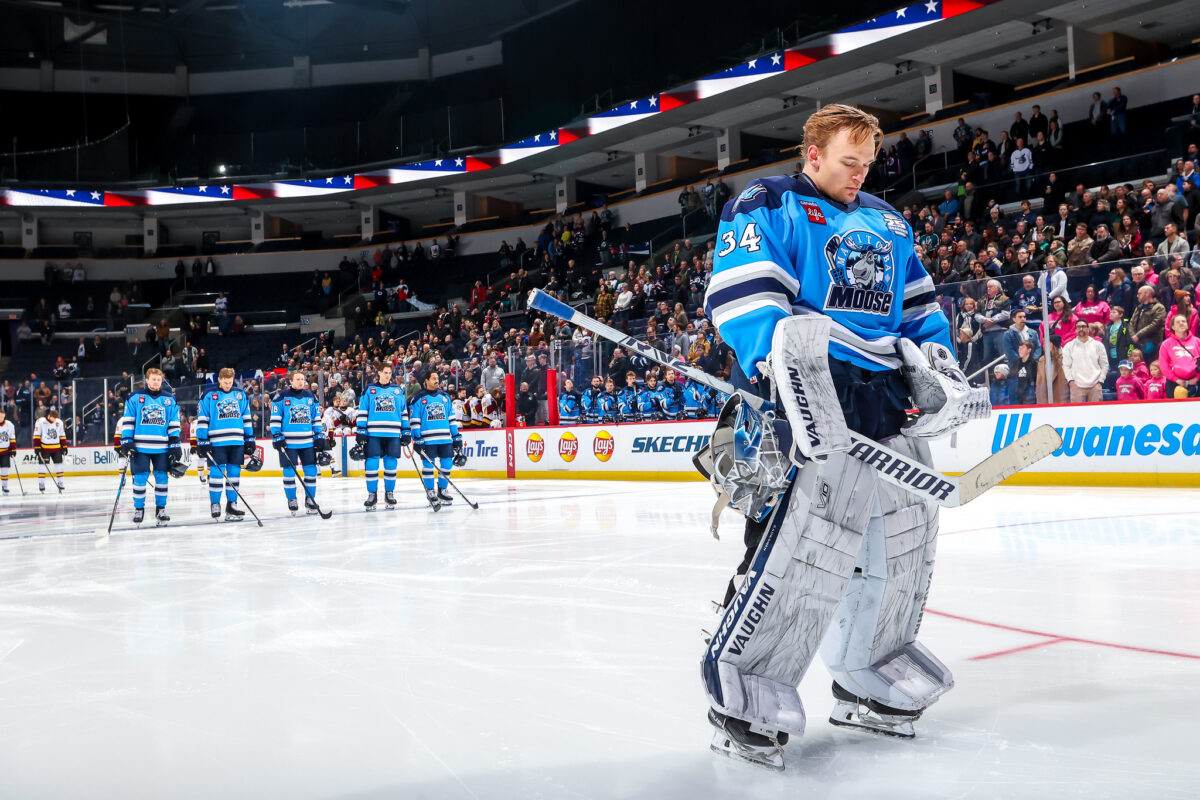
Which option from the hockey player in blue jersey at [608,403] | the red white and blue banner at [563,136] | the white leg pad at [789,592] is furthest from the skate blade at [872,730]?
the red white and blue banner at [563,136]

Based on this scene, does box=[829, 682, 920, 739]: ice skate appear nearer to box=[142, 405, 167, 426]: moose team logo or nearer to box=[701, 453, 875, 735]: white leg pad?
box=[701, 453, 875, 735]: white leg pad

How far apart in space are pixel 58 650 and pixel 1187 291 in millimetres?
9319

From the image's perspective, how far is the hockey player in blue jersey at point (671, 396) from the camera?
1341 cm

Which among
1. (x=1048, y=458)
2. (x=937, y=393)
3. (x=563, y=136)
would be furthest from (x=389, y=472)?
(x=563, y=136)

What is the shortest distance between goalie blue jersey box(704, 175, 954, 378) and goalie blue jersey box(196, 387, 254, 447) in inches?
348

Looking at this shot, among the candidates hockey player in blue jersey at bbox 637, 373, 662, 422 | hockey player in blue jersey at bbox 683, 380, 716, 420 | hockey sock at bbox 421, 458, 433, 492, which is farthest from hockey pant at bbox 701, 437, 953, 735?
Answer: hockey player in blue jersey at bbox 637, 373, 662, 422

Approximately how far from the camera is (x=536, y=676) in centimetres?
306

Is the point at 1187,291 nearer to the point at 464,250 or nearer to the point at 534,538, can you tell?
the point at 534,538

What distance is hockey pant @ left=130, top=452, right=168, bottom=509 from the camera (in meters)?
9.79

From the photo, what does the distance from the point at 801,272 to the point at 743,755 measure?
110cm

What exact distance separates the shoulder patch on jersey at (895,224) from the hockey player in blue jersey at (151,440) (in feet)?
28.9

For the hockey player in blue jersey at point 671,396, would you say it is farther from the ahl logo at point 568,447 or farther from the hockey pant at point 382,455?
the hockey pant at point 382,455

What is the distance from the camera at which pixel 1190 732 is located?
2.27 metres

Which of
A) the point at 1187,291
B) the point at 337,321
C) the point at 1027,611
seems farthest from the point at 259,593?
the point at 337,321
